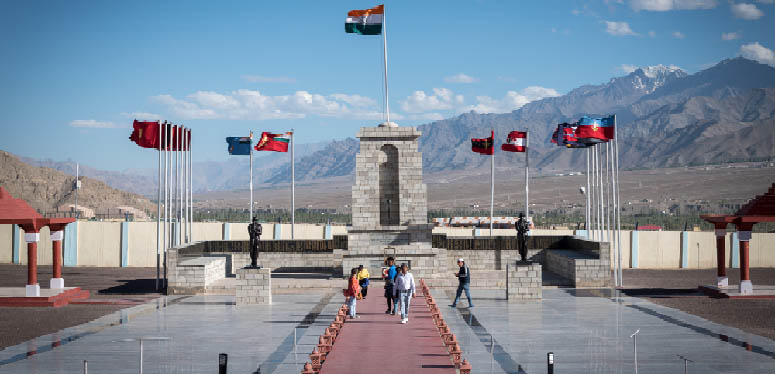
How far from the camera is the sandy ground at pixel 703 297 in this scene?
83.5 feet

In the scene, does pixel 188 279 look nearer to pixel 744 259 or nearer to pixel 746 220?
pixel 744 259

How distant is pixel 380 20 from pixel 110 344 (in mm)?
23891

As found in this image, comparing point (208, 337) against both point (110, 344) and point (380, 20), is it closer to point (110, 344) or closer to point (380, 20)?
point (110, 344)

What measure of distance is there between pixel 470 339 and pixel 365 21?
899 inches

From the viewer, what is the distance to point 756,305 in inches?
1164

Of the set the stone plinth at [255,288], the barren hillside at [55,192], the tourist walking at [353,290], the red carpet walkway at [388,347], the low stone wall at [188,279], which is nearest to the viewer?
the red carpet walkway at [388,347]

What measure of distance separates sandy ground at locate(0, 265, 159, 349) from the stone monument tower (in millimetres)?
9641

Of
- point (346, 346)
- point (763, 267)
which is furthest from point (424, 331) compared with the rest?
point (763, 267)

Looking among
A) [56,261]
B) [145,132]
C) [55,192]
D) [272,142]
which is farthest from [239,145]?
[55,192]

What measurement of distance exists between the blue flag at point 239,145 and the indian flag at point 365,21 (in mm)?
8953

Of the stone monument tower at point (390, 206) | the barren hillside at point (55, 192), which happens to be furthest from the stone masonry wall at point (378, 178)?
the barren hillside at point (55, 192)

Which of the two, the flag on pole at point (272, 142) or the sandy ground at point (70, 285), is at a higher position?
the flag on pole at point (272, 142)

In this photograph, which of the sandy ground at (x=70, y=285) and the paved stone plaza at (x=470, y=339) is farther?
the sandy ground at (x=70, y=285)

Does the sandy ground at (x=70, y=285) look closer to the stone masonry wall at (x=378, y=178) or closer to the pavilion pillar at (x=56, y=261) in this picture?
the pavilion pillar at (x=56, y=261)
